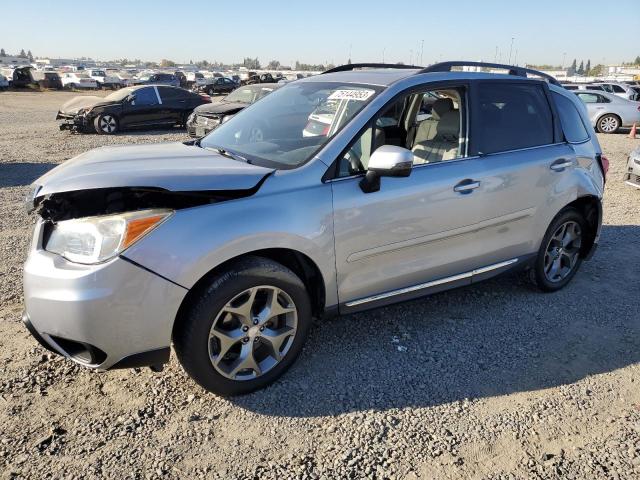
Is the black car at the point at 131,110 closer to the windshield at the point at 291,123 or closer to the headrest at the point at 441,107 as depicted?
the windshield at the point at 291,123

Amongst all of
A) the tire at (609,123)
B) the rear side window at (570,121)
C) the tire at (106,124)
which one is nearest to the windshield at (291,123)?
the rear side window at (570,121)

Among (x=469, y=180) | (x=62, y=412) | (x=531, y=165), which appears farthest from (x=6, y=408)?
(x=531, y=165)

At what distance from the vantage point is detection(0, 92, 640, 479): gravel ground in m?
2.58

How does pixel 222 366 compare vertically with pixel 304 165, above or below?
below

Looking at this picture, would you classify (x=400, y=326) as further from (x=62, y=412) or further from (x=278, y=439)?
(x=62, y=412)

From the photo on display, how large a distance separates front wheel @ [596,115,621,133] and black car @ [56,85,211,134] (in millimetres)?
14050

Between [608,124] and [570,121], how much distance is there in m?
16.6

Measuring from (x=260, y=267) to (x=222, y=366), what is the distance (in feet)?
2.01

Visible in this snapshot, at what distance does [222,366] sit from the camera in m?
2.96

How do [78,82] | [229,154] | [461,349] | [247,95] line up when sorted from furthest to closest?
1. [78,82]
2. [247,95]
3. [461,349]
4. [229,154]

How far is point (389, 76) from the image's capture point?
3721mm

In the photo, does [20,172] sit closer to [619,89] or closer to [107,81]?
[619,89]

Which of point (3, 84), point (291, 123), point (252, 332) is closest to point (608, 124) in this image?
point (291, 123)

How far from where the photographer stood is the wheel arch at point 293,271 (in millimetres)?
2785
